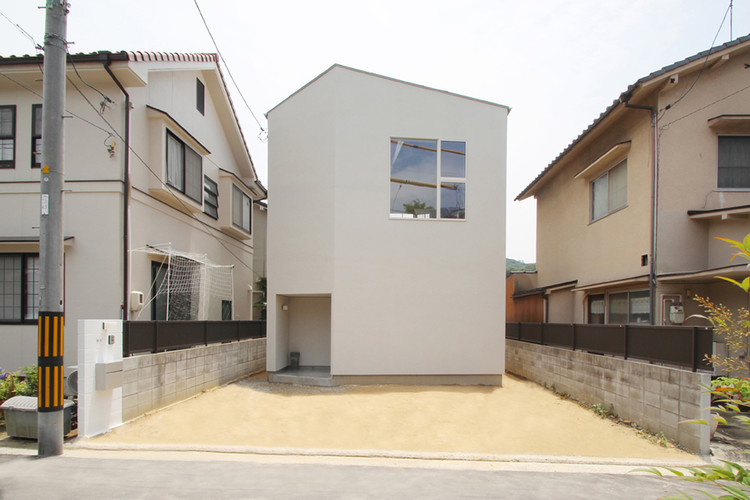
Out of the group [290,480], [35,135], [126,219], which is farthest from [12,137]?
[290,480]

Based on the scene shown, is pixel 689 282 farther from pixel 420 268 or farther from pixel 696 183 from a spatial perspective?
pixel 420 268

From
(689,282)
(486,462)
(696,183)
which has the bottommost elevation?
(486,462)

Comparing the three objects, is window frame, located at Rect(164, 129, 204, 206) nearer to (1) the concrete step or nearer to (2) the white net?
(2) the white net

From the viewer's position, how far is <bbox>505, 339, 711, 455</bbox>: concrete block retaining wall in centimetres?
600

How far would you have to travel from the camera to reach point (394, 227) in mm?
10664

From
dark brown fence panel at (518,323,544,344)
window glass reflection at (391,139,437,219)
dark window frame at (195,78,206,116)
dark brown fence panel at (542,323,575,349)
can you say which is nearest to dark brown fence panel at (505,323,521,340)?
dark brown fence panel at (518,323,544,344)

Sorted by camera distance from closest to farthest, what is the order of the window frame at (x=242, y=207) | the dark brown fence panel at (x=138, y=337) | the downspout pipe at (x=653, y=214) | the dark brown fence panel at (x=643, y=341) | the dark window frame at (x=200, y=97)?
the dark brown fence panel at (x=643, y=341) → the dark brown fence panel at (x=138, y=337) → the downspout pipe at (x=653, y=214) → the dark window frame at (x=200, y=97) → the window frame at (x=242, y=207)

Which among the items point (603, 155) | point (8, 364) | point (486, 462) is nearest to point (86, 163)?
→ point (8, 364)

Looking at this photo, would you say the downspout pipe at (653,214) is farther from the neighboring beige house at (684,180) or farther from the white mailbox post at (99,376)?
the white mailbox post at (99,376)

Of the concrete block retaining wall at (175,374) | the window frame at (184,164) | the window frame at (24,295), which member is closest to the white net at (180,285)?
the concrete block retaining wall at (175,374)

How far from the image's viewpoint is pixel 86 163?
9234mm

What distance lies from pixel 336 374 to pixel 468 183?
5.55 meters

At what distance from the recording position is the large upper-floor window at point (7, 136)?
31.0 feet

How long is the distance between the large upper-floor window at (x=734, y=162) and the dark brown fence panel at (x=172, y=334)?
1144 cm
